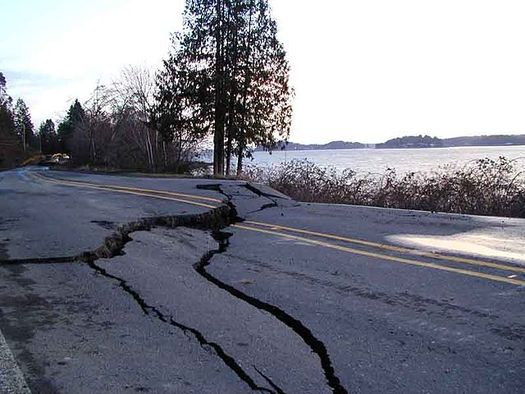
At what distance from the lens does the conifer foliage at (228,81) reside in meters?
26.6

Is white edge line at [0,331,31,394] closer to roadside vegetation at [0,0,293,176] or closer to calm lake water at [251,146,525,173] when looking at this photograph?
calm lake water at [251,146,525,173]

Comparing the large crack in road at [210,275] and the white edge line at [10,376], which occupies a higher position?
the large crack in road at [210,275]

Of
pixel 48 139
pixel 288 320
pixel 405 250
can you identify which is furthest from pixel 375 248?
pixel 48 139

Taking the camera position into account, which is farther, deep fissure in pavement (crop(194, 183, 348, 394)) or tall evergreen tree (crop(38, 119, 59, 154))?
tall evergreen tree (crop(38, 119, 59, 154))

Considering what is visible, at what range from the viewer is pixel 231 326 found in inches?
163

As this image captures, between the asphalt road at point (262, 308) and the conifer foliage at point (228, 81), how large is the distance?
18.7m

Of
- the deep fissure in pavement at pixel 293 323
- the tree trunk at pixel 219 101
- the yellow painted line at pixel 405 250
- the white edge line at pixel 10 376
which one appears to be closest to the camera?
the white edge line at pixel 10 376

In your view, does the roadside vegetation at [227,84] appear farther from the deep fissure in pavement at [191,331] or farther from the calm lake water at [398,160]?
the deep fissure in pavement at [191,331]

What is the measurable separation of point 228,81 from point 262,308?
899 inches

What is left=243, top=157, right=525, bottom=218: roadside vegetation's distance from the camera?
12.5m

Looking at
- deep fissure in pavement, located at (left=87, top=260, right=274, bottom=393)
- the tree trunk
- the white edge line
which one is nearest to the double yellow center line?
deep fissure in pavement, located at (left=87, top=260, right=274, bottom=393)

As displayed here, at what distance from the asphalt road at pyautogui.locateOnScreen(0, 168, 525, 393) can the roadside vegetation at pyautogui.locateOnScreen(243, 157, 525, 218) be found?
13.6 feet

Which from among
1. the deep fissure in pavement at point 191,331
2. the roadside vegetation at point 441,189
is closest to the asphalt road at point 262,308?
the deep fissure in pavement at point 191,331

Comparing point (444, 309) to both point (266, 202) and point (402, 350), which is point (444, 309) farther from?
point (266, 202)
